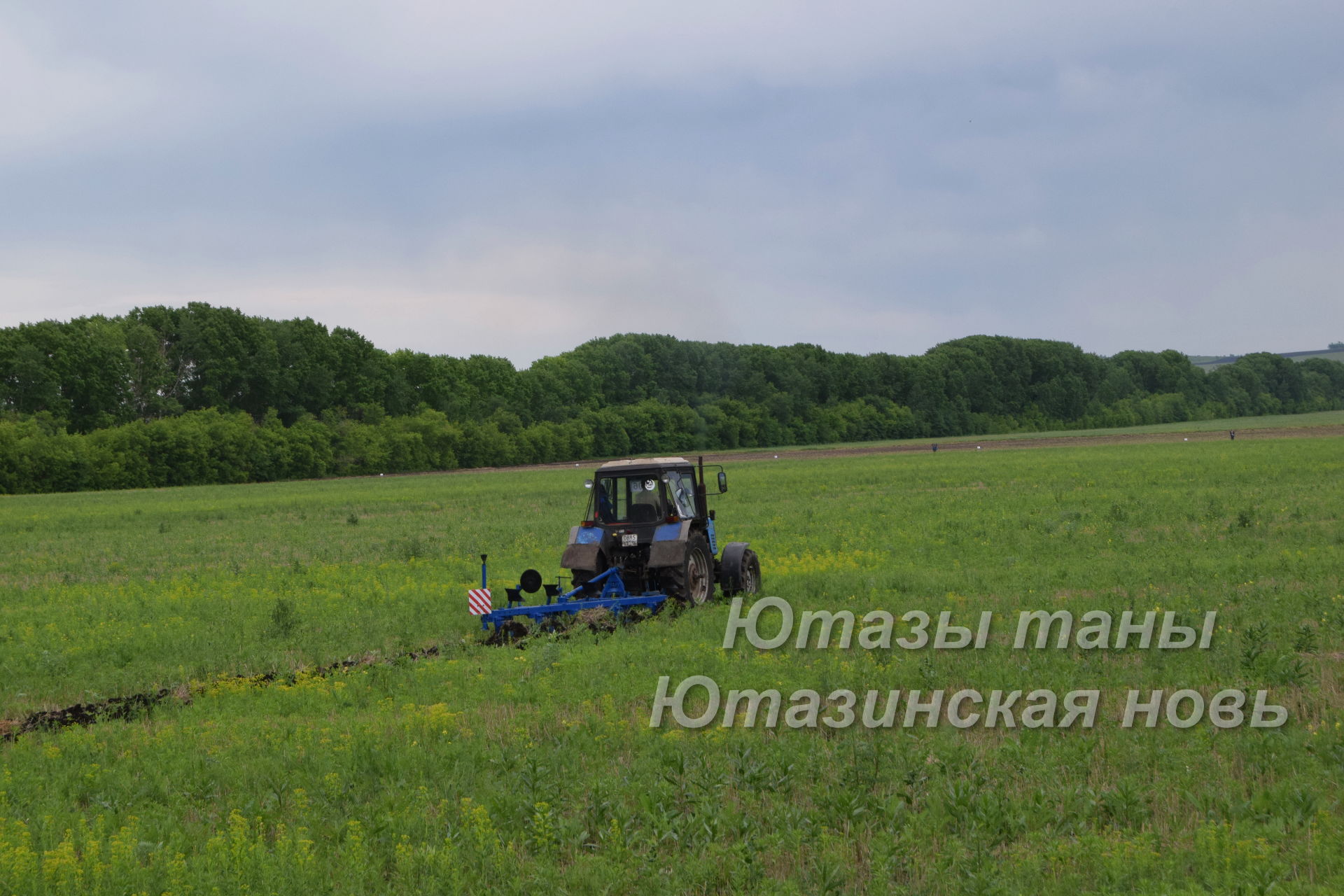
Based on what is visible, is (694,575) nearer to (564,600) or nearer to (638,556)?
(638,556)

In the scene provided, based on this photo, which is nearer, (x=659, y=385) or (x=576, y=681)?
(x=576, y=681)

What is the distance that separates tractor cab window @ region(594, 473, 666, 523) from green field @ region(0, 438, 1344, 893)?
2.11 metres

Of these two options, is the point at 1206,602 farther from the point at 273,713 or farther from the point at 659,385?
the point at 659,385

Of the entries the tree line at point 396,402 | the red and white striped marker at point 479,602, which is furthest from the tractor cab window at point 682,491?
the tree line at point 396,402

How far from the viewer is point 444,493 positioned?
172ft

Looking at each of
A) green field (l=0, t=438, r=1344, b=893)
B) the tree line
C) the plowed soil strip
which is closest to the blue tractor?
the plowed soil strip

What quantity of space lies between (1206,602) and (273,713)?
1143 centimetres

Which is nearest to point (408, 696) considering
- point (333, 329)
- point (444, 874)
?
point (444, 874)

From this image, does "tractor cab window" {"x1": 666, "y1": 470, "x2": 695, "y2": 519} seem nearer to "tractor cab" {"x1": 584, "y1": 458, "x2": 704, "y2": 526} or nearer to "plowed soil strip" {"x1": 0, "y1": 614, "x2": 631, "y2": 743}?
"tractor cab" {"x1": 584, "y1": 458, "x2": 704, "y2": 526}

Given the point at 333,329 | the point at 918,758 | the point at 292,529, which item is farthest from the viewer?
the point at 333,329

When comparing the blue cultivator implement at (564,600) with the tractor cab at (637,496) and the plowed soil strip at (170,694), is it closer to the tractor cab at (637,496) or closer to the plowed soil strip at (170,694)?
the plowed soil strip at (170,694)

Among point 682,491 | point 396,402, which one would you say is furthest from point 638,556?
point 396,402

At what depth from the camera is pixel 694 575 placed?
1634 centimetres

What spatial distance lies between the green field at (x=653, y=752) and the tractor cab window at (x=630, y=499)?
211 centimetres
